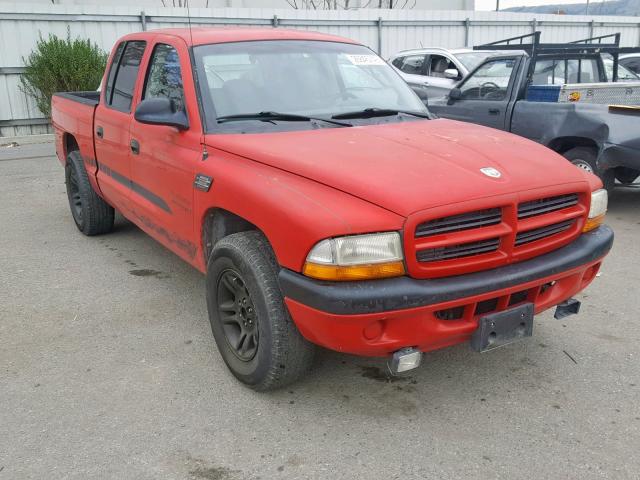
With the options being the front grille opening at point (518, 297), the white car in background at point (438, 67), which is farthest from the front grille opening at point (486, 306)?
the white car in background at point (438, 67)

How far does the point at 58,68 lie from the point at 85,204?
8370 millimetres

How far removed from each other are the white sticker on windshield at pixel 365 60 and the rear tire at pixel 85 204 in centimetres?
280

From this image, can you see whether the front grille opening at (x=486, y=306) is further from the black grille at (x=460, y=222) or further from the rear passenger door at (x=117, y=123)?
the rear passenger door at (x=117, y=123)

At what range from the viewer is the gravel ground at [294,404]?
8.61ft

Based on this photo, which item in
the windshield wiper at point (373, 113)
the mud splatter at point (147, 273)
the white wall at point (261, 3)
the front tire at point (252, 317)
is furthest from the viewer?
the white wall at point (261, 3)

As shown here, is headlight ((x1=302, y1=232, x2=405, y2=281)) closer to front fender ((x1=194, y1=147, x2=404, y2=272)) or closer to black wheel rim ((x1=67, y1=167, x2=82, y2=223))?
front fender ((x1=194, y1=147, x2=404, y2=272))

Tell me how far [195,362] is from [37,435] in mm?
920

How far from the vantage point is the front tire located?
285 cm

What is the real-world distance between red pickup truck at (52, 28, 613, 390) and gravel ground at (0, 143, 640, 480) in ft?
1.08

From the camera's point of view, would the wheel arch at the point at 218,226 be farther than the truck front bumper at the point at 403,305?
Yes

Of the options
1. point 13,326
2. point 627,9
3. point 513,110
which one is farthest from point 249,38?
point 627,9

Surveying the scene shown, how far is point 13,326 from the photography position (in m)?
4.01

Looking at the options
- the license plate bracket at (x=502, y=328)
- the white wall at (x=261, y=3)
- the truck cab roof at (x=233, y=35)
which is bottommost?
the license plate bracket at (x=502, y=328)

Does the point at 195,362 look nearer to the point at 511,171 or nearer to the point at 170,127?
the point at 170,127
